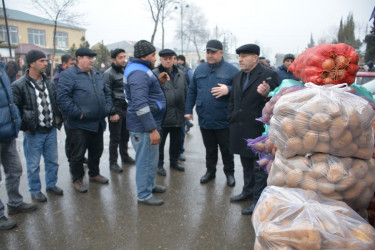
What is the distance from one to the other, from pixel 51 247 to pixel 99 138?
187 centimetres

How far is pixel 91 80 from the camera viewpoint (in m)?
4.10

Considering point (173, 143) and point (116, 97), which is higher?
point (116, 97)

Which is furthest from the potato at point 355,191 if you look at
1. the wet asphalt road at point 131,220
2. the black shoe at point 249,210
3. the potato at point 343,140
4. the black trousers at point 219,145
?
the black trousers at point 219,145

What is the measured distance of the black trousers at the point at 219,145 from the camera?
427 cm

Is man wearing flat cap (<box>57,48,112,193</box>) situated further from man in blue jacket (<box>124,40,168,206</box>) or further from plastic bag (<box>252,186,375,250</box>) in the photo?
plastic bag (<box>252,186,375,250</box>)

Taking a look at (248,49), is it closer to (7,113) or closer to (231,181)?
(231,181)

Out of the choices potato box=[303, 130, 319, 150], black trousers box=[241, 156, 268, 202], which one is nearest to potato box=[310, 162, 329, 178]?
potato box=[303, 130, 319, 150]

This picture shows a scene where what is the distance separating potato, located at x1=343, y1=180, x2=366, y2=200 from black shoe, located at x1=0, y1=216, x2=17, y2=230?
10.8 feet

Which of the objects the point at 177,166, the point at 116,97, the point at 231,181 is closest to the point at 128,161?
the point at 177,166

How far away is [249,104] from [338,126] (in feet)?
6.24

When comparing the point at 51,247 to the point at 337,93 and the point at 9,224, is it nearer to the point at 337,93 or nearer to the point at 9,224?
the point at 9,224

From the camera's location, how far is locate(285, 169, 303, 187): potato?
162 cm

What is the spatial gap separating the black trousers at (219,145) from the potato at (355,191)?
270 centimetres

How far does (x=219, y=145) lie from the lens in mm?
4324
